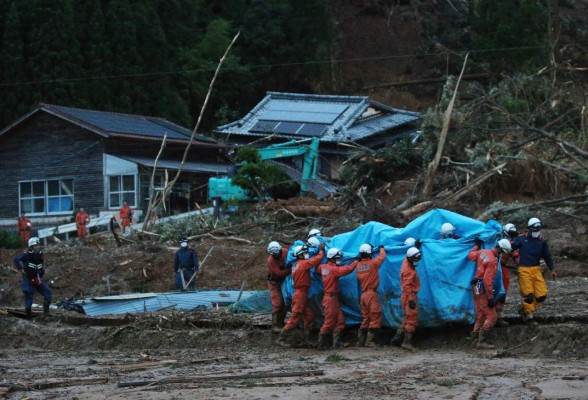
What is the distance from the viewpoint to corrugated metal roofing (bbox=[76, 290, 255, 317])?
22.0m

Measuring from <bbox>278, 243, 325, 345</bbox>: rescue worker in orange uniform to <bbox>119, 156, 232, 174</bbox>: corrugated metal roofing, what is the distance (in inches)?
887

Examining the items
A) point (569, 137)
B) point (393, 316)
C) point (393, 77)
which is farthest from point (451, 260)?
point (393, 77)

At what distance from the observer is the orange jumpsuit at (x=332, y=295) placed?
674 inches

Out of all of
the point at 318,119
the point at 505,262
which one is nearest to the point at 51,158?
the point at 318,119

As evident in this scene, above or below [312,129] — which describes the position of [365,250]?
below

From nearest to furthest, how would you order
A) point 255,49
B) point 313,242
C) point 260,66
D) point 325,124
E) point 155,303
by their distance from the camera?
point 313,242, point 155,303, point 325,124, point 260,66, point 255,49

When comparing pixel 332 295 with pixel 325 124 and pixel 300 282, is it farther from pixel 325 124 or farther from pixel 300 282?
pixel 325 124

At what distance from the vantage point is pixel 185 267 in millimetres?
24641

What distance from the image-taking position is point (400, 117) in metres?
45.3

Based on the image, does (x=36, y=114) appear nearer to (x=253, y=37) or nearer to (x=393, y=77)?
(x=253, y=37)

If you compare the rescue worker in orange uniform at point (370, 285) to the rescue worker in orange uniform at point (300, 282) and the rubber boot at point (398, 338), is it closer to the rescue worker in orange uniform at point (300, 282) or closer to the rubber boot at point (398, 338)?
the rubber boot at point (398, 338)

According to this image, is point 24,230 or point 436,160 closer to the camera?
point 436,160

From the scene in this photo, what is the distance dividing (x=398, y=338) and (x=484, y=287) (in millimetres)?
1806

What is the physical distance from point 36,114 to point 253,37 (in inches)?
640
